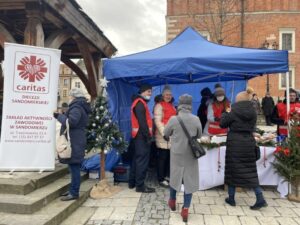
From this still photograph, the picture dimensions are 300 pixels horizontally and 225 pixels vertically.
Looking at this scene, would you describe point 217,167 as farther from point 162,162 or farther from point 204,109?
point 204,109

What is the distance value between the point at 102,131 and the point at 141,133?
0.67 meters

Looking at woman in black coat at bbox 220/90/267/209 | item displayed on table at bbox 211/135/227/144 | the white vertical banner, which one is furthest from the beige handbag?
item displayed on table at bbox 211/135/227/144

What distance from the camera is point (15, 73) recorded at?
16.6ft

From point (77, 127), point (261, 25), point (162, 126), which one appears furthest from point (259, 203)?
point (261, 25)

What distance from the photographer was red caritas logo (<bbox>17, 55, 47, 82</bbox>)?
5117 mm

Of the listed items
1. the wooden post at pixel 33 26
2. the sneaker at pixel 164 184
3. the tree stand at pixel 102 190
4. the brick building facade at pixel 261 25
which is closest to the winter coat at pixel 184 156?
the tree stand at pixel 102 190

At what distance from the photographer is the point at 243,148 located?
192 inches

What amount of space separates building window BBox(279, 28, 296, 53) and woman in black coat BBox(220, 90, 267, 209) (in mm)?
26055

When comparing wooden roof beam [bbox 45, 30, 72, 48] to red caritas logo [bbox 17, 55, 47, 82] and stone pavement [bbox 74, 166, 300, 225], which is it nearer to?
red caritas logo [bbox 17, 55, 47, 82]

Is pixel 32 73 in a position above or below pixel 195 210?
above

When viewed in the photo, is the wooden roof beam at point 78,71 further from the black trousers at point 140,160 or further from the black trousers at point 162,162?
the black trousers at point 140,160

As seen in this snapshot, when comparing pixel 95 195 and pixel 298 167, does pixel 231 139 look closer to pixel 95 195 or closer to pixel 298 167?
pixel 298 167

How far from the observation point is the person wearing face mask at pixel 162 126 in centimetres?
595

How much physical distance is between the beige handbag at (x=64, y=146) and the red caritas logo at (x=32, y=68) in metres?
1.07
